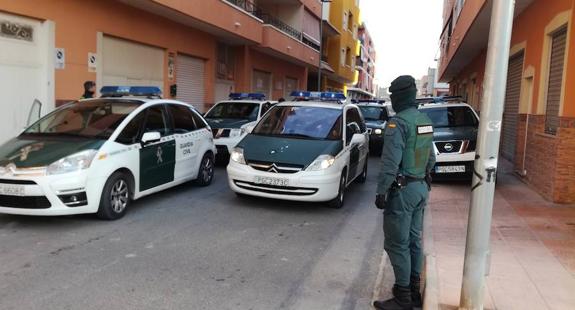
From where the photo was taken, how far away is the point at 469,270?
3.76 meters

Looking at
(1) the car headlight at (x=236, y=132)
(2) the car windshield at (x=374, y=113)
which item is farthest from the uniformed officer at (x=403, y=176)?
(2) the car windshield at (x=374, y=113)

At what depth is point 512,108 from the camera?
45.0 feet

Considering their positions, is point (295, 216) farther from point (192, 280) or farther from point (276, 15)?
point (276, 15)

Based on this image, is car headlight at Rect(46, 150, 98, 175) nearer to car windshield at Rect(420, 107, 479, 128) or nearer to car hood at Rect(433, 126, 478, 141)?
car hood at Rect(433, 126, 478, 141)

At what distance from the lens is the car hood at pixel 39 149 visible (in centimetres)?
599

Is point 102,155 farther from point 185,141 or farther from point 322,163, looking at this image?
point 322,163

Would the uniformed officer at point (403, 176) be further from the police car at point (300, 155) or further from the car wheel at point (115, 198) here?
the car wheel at point (115, 198)

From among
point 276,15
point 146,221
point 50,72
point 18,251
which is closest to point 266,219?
point 146,221

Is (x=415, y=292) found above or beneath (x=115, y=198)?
beneath

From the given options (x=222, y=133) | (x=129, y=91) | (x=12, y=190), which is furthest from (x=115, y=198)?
(x=222, y=133)

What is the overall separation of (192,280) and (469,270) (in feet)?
7.84

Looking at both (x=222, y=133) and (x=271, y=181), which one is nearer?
(x=271, y=181)

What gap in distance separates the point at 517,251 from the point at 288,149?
3435 mm

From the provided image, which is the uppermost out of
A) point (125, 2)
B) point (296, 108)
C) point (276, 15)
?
point (276, 15)
